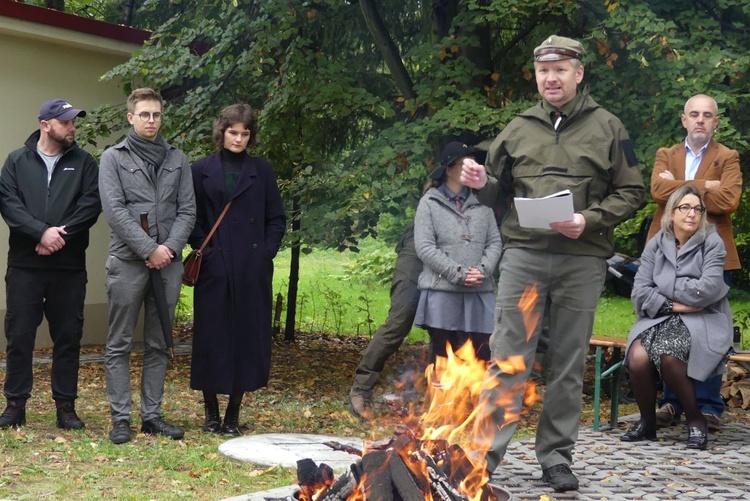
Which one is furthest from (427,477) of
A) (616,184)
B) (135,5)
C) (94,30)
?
(135,5)

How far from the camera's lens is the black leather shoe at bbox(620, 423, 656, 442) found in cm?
733

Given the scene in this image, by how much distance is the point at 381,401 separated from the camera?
342 inches

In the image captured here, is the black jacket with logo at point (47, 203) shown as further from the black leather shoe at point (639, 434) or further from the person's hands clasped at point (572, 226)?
the black leather shoe at point (639, 434)

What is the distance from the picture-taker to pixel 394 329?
8.46 metres

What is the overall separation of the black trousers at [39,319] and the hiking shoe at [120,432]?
598mm

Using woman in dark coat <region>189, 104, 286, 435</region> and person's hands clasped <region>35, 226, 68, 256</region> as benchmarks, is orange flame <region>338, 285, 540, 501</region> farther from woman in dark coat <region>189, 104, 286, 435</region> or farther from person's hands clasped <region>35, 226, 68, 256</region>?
person's hands clasped <region>35, 226, 68, 256</region>

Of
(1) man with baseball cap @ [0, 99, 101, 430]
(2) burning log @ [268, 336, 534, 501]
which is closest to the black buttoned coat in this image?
(1) man with baseball cap @ [0, 99, 101, 430]

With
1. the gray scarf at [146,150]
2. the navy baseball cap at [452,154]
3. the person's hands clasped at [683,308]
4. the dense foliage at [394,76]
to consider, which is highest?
the dense foliage at [394,76]

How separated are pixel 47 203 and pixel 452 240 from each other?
298 cm

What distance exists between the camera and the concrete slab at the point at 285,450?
6035mm

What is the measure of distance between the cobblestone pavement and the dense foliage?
8.08ft

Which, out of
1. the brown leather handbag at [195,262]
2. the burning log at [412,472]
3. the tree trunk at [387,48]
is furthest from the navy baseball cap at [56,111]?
the tree trunk at [387,48]

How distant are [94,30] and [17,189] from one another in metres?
4.60

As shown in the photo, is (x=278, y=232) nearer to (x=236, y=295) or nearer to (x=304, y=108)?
(x=236, y=295)
